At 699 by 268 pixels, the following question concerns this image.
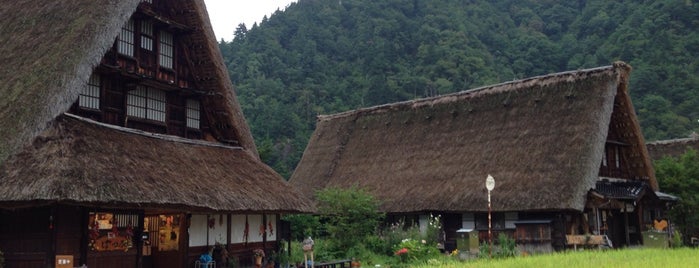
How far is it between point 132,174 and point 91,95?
10.9ft

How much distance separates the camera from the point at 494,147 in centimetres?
2689

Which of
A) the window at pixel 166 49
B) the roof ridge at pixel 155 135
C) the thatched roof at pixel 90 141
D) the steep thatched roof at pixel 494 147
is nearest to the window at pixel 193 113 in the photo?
the thatched roof at pixel 90 141

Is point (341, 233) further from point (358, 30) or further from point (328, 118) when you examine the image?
point (358, 30)

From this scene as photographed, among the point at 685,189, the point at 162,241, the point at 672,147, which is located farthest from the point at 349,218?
the point at 672,147

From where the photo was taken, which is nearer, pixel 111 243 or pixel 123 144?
pixel 111 243

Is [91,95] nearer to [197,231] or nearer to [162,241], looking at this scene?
[197,231]

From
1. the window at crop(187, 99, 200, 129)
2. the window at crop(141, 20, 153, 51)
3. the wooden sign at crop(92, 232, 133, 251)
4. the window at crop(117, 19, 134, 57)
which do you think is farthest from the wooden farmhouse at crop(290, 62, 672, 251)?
the window at crop(117, 19, 134, 57)

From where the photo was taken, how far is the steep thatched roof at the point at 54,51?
1485cm

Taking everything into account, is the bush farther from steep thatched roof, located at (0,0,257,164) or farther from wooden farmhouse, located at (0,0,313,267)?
steep thatched roof, located at (0,0,257,164)

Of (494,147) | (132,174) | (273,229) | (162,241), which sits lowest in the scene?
(162,241)

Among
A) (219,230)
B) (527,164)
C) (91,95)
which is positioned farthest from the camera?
(527,164)

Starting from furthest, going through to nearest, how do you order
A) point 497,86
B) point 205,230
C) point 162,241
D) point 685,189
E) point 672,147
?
point 672,147, point 497,86, point 685,189, point 162,241, point 205,230

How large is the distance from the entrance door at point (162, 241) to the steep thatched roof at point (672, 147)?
27.5m

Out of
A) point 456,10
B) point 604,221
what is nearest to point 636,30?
point 456,10
